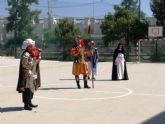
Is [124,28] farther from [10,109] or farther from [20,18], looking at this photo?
[10,109]

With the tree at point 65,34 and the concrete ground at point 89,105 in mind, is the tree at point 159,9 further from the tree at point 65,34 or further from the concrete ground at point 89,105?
the concrete ground at point 89,105

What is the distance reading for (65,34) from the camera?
2040 inches

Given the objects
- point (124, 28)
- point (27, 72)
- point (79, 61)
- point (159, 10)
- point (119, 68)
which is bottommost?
point (119, 68)

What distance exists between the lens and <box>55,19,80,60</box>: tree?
167ft

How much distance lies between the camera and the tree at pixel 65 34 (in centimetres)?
5078

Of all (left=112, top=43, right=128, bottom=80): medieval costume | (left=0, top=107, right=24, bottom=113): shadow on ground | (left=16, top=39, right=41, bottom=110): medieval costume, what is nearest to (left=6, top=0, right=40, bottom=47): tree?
(left=112, top=43, right=128, bottom=80): medieval costume

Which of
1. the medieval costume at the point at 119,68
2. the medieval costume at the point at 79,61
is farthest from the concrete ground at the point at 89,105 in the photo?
the medieval costume at the point at 119,68

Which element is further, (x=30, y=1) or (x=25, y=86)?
(x=30, y=1)

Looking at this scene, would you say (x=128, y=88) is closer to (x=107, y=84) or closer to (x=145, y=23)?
(x=107, y=84)

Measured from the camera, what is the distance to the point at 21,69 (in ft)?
41.8

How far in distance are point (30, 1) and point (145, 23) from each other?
2646 cm

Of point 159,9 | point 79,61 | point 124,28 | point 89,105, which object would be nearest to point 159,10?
point 159,9

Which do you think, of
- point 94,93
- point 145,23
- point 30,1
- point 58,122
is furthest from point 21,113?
point 30,1

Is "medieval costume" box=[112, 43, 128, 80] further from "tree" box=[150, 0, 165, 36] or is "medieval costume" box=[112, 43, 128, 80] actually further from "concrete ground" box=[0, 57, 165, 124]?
"tree" box=[150, 0, 165, 36]
